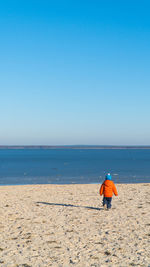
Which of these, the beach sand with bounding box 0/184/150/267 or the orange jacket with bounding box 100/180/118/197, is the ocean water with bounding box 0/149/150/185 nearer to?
the beach sand with bounding box 0/184/150/267

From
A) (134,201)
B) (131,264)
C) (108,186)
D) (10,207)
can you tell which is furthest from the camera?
(134,201)

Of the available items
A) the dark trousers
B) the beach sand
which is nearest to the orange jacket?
the dark trousers

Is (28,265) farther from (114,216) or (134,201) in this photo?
(134,201)

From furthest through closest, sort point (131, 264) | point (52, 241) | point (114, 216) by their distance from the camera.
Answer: point (114, 216) → point (52, 241) → point (131, 264)

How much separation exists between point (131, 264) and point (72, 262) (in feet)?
4.68

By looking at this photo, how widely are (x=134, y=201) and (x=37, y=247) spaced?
859 centimetres

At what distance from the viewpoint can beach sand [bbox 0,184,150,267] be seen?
730 cm

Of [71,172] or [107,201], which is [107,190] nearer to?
[107,201]

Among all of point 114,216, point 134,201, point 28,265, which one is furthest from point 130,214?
point 28,265

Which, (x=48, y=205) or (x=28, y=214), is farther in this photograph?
(x=48, y=205)

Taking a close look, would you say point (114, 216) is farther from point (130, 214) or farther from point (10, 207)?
point (10, 207)

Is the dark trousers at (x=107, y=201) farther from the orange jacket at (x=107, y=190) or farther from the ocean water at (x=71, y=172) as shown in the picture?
the ocean water at (x=71, y=172)

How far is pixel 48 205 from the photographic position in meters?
15.0

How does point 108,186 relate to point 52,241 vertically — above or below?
above
